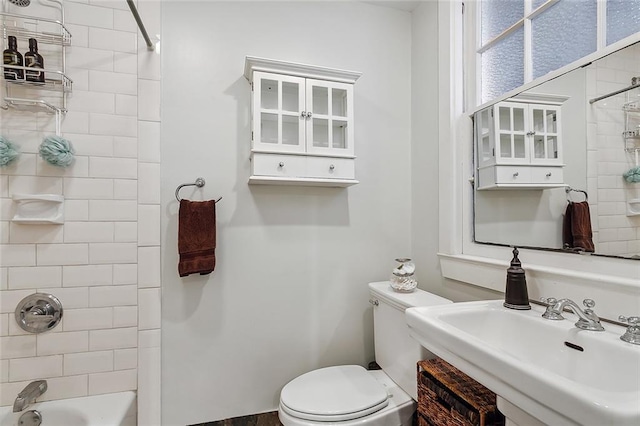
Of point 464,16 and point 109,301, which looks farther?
point 464,16

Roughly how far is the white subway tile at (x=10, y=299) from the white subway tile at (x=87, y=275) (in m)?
0.17

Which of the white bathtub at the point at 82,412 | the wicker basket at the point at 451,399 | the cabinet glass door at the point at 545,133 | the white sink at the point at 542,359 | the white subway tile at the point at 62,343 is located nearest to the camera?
the white sink at the point at 542,359

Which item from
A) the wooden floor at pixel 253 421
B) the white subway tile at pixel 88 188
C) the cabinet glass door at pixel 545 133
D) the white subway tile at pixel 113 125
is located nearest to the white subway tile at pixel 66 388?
the wooden floor at pixel 253 421

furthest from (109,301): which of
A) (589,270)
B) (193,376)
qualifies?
(589,270)

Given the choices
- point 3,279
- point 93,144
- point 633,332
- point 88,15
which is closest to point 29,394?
point 3,279

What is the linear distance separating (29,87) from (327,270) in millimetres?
1689

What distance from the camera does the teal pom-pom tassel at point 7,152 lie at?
1.35m

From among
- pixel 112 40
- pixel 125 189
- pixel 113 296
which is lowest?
pixel 113 296

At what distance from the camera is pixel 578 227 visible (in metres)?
1.06

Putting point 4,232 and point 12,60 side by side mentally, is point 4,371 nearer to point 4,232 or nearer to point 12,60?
point 4,232

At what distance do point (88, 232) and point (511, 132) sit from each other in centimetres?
199

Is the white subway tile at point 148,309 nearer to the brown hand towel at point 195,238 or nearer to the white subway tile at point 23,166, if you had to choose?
the brown hand towel at point 195,238

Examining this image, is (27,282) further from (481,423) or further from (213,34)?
(481,423)

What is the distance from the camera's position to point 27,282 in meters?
1.43
